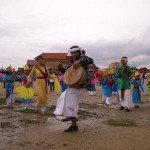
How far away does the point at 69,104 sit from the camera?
358 inches

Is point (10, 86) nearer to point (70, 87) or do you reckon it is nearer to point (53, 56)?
point (70, 87)

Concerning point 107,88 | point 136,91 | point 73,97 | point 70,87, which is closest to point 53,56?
point 136,91

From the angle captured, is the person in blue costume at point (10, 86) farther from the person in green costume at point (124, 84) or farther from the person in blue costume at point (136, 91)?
the person in blue costume at point (136, 91)

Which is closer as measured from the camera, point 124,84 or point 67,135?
point 67,135

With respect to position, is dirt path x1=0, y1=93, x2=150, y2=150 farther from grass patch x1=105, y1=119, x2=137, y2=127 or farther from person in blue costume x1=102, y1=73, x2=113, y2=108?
person in blue costume x1=102, y1=73, x2=113, y2=108

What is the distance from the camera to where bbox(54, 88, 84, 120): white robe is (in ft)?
29.7

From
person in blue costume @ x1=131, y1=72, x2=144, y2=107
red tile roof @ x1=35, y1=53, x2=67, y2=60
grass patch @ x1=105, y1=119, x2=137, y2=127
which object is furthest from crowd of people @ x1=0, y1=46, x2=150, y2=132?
red tile roof @ x1=35, y1=53, x2=67, y2=60

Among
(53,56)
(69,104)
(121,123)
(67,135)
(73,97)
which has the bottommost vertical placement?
(67,135)

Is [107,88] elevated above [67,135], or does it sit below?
above

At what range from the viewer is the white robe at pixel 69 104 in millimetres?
9039

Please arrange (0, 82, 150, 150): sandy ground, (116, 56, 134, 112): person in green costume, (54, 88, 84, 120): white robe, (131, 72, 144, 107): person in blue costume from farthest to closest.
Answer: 1. (131, 72, 144, 107): person in blue costume
2. (116, 56, 134, 112): person in green costume
3. (54, 88, 84, 120): white robe
4. (0, 82, 150, 150): sandy ground

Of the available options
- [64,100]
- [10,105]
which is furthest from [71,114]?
[10,105]

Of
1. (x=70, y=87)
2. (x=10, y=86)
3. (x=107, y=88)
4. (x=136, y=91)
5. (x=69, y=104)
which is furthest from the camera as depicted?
(x=136, y=91)

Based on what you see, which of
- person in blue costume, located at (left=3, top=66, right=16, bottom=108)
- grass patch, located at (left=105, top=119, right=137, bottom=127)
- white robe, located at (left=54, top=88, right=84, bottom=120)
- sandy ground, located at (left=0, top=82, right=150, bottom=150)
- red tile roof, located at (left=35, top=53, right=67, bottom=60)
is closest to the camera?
sandy ground, located at (left=0, top=82, right=150, bottom=150)
